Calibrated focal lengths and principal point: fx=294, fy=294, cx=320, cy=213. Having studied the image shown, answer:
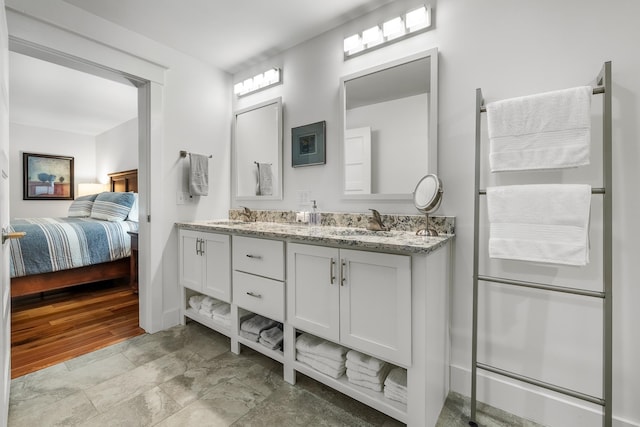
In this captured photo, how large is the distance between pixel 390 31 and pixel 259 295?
6.13 ft

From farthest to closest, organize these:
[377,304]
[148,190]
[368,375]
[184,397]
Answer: [148,190] → [184,397] → [368,375] → [377,304]

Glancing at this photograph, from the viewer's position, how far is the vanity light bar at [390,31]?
1742 mm

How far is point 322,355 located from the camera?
5.38ft

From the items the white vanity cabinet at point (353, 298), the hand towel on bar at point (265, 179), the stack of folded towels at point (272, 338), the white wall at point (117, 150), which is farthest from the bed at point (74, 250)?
the white vanity cabinet at point (353, 298)

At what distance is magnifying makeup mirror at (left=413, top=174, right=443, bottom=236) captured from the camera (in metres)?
1.58

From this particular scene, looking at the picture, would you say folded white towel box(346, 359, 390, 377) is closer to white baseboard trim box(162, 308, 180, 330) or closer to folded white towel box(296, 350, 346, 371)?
folded white towel box(296, 350, 346, 371)

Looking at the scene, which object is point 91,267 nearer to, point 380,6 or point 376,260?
point 376,260

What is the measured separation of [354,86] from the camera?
205 centimetres

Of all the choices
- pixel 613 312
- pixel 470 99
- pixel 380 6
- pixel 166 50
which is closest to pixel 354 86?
pixel 380 6

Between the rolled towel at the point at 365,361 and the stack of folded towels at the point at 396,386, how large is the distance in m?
0.07

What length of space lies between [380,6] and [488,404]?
2449 mm

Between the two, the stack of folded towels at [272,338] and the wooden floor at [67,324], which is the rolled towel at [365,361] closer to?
the stack of folded towels at [272,338]

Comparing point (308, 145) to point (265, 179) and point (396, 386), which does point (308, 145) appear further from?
point (396, 386)

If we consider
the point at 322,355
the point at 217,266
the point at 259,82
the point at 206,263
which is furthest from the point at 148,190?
the point at 322,355
